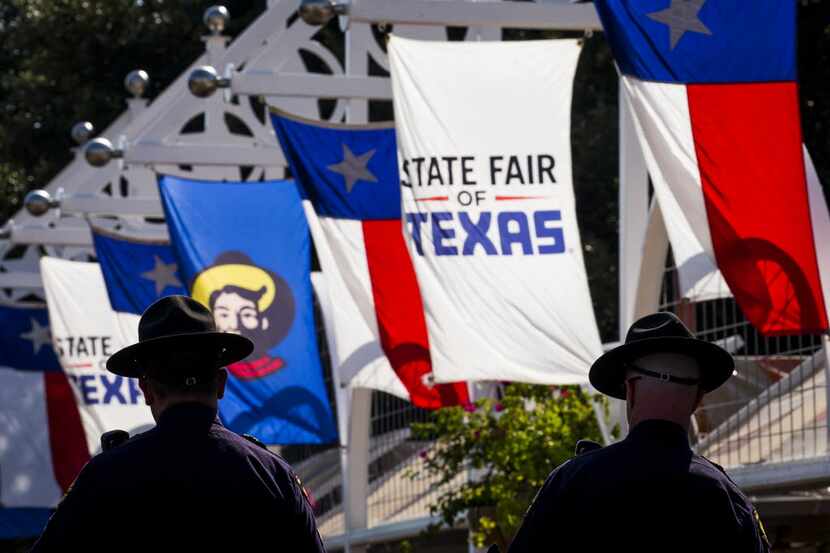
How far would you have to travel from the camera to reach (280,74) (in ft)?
58.9

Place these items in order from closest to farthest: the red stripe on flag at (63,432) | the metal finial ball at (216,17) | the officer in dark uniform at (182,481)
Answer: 1. the officer in dark uniform at (182,481)
2. the metal finial ball at (216,17)
3. the red stripe on flag at (63,432)

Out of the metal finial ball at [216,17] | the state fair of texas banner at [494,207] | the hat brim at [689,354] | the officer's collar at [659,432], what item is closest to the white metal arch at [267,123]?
the metal finial ball at [216,17]

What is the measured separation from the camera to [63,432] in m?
26.8

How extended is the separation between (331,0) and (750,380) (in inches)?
156

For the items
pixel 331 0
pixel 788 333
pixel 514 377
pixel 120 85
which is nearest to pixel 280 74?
pixel 331 0

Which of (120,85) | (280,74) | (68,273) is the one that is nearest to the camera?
(280,74)

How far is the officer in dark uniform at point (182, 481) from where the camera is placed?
5.73 metres

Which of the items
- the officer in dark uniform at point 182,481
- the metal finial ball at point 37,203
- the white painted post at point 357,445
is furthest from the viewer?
the metal finial ball at point 37,203

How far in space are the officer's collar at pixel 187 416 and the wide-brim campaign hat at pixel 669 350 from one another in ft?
3.56

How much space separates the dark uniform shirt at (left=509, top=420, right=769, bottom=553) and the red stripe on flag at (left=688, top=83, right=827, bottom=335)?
455 centimetres

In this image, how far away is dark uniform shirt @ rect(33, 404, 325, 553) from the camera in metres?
5.73

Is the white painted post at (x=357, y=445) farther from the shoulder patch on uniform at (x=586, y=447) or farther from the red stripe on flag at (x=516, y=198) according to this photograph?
the shoulder patch on uniform at (x=586, y=447)

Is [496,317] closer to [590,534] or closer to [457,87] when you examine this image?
[457,87]

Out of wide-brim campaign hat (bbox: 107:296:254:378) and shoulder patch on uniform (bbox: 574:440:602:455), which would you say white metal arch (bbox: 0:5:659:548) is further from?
wide-brim campaign hat (bbox: 107:296:254:378)
